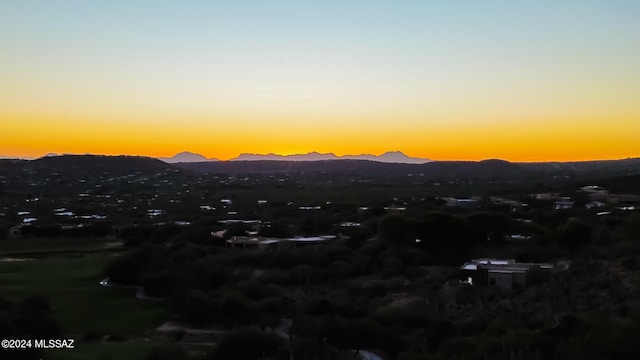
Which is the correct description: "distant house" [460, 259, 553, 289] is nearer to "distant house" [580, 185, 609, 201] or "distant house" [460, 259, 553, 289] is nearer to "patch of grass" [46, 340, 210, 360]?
"patch of grass" [46, 340, 210, 360]

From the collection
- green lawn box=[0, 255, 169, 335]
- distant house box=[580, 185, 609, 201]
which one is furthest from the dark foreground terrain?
distant house box=[580, 185, 609, 201]

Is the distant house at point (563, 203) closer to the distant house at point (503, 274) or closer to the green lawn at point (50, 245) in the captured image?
the distant house at point (503, 274)

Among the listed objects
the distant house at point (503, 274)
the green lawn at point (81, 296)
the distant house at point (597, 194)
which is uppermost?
the distant house at point (597, 194)

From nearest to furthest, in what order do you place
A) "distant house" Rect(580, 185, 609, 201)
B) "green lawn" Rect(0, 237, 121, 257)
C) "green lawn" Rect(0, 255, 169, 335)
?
"green lawn" Rect(0, 255, 169, 335), "green lawn" Rect(0, 237, 121, 257), "distant house" Rect(580, 185, 609, 201)

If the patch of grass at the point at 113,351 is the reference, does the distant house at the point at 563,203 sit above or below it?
above

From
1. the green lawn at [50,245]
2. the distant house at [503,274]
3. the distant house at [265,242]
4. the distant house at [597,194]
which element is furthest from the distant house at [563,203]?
the green lawn at [50,245]

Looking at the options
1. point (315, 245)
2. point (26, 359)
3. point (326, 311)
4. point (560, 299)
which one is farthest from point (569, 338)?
point (315, 245)

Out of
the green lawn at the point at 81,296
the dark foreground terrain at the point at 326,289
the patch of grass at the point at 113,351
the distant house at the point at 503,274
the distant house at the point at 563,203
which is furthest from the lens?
the distant house at the point at 563,203
